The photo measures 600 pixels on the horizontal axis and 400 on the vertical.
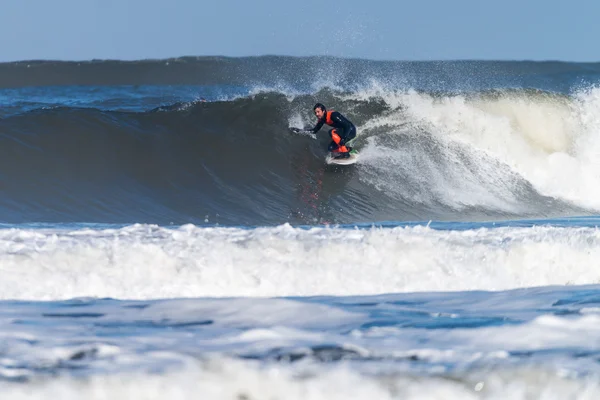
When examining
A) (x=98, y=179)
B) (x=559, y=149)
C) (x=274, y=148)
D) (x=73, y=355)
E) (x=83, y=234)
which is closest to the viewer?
(x=73, y=355)

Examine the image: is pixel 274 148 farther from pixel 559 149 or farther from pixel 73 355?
pixel 73 355

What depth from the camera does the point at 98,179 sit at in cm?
1273

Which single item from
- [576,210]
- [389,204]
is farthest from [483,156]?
[389,204]

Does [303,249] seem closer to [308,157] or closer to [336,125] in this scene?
[336,125]

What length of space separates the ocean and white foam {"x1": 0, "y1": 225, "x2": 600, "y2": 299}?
2 centimetres

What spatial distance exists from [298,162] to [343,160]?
3.03 ft

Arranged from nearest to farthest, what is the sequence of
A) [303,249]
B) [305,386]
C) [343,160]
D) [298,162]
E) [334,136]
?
[305,386], [303,249], [334,136], [343,160], [298,162]

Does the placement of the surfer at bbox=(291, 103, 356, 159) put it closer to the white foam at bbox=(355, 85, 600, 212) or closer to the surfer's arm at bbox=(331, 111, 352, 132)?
the surfer's arm at bbox=(331, 111, 352, 132)

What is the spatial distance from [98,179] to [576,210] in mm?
8105

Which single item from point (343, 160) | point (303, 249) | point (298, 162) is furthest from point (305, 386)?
point (298, 162)

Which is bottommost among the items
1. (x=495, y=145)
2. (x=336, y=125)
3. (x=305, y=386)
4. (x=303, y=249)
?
(x=305, y=386)

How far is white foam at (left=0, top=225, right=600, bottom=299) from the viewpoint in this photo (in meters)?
5.75

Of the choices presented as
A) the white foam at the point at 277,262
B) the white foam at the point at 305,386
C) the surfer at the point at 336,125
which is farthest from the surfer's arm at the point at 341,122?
the white foam at the point at 305,386

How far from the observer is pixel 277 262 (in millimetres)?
6133
